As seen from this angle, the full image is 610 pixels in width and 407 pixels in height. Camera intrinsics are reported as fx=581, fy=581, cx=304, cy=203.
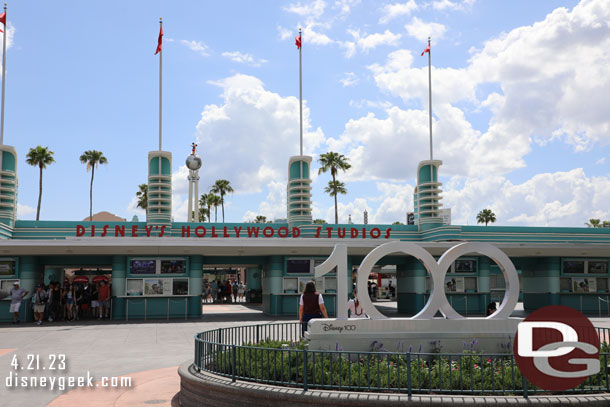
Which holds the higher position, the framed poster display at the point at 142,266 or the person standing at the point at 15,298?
the framed poster display at the point at 142,266

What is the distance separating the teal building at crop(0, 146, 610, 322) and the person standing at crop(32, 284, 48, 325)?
1.21 metres

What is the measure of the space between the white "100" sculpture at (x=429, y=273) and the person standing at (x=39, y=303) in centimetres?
1768

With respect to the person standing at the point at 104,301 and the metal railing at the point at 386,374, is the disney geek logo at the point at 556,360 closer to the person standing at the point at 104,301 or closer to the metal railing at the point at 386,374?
the metal railing at the point at 386,374

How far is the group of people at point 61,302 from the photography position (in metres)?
25.2

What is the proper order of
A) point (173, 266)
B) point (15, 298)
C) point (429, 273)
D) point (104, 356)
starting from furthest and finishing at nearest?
point (173, 266) → point (15, 298) → point (104, 356) → point (429, 273)

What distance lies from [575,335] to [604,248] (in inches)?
808

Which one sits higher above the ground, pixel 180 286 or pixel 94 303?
pixel 180 286

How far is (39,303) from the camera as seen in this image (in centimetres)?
2522

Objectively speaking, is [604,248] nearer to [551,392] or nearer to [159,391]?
[551,392]

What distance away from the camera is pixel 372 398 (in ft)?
27.0

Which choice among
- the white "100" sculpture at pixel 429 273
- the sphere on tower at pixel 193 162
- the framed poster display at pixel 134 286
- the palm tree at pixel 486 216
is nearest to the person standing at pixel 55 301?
the framed poster display at pixel 134 286

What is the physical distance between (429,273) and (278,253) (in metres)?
16.5

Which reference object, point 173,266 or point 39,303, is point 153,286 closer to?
point 173,266

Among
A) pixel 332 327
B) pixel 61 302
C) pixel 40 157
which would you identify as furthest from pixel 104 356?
pixel 40 157
